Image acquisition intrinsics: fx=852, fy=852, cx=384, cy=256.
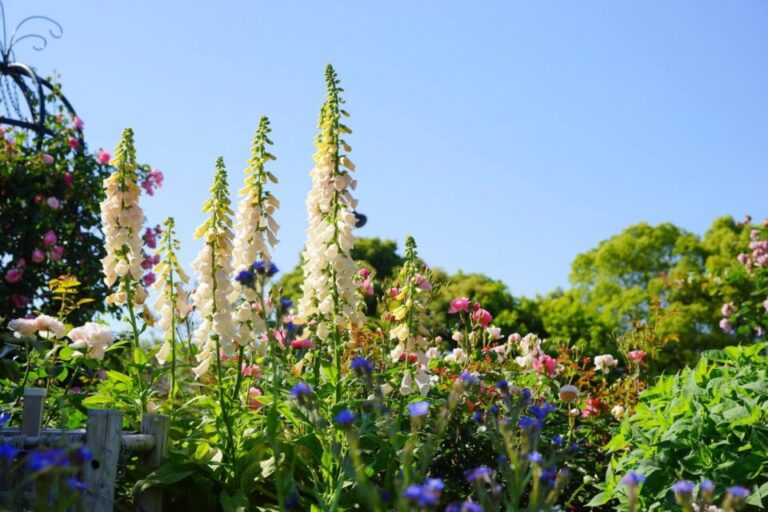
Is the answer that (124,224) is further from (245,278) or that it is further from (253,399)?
(245,278)

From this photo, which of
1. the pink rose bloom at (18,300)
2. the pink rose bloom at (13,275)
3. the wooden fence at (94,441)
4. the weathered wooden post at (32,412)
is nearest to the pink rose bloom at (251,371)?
A: the wooden fence at (94,441)

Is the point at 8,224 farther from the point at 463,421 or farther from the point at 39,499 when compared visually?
the point at 39,499

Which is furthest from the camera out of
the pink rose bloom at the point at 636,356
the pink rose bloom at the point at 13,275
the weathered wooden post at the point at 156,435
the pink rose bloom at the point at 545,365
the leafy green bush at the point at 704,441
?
the pink rose bloom at the point at 13,275

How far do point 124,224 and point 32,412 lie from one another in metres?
1.10

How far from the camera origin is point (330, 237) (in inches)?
163

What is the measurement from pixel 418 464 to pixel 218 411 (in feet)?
3.36

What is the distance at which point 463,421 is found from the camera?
15.0ft

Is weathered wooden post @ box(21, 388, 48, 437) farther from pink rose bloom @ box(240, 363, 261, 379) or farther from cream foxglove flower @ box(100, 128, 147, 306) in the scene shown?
pink rose bloom @ box(240, 363, 261, 379)

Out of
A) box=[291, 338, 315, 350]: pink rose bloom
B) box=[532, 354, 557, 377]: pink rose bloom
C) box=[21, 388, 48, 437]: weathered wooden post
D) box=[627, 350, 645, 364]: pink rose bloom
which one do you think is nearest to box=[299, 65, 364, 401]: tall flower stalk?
box=[291, 338, 315, 350]: pink rose bloom

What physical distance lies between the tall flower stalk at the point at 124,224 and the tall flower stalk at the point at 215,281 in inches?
19.5

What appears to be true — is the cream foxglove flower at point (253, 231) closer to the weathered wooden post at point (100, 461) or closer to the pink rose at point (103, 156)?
the weathered wooden post at point (100, 461)

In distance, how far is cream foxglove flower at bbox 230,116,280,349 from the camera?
13.1 ft

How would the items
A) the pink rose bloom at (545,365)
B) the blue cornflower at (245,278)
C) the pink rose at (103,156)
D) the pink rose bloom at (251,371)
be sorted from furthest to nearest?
the pink rose at (103,156) < the pink rose bloom at (545,365) < the pink rose bloom at (251,371) < the blue cornflower at (245,278)

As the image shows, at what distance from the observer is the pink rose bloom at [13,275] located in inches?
344
